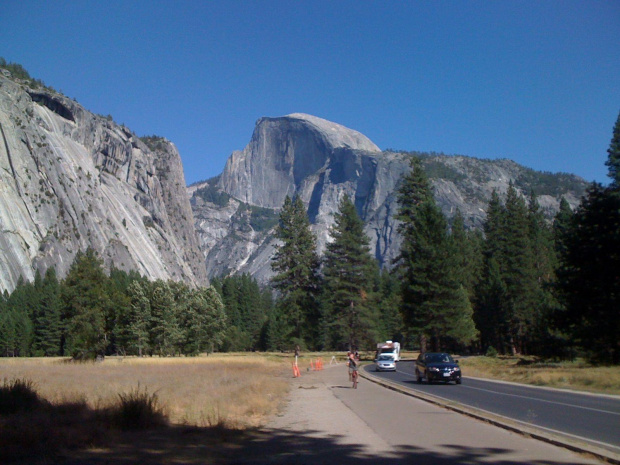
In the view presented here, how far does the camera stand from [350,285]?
5709 centimetres

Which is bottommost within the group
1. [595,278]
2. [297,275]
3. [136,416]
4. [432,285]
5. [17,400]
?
[136,416]

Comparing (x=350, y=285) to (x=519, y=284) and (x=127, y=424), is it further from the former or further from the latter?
(x=127, y=424)

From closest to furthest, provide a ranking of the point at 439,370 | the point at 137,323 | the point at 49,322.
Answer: the point at 439,370 → the point at 137,323 → the point at 49,322

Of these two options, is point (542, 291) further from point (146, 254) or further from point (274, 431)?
point (146, 254)

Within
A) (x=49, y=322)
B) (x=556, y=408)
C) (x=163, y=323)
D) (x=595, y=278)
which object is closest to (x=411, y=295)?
(x=595, y=278)

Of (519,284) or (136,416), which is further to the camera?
(519,284)

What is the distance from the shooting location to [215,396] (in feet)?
58.5

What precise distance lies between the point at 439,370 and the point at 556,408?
973cm

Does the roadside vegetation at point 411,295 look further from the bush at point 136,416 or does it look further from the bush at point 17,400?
the bush at point 17,400

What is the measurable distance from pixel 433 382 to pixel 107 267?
88.0 meters

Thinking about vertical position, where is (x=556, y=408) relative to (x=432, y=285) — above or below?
below

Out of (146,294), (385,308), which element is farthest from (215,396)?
(385,308)

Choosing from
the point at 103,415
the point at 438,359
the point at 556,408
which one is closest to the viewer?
the point at 103,415

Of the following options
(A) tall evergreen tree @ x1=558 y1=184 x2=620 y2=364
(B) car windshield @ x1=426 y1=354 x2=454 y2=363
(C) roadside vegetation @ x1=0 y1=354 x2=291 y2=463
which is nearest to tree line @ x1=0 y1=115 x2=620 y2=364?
(A) tall evergreen tree @ x1=558 y1=184 x2=620 y2=364
